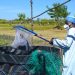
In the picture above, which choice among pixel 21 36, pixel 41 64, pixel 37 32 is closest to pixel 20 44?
pixel 21 36

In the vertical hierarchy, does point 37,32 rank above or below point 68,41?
below

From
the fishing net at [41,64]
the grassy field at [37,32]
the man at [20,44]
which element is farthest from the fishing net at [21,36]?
the grassy field at [37,32]

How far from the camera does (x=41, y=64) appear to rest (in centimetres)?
572

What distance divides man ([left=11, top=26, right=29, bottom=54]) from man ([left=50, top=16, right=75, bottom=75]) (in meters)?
0.87

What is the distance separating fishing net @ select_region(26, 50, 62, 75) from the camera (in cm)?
565

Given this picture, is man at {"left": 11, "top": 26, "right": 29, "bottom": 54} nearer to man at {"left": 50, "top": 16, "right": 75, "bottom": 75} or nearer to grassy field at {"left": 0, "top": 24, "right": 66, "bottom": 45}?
grassy field at {"left": 0, "top": 24, "right": 66, "bottom": 45}

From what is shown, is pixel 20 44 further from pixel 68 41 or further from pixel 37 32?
pixel 37 32

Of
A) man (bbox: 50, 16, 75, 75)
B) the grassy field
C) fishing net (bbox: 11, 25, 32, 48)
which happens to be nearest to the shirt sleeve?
man (bbox: 50, 16, 75, 75)

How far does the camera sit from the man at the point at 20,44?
6.28 metres

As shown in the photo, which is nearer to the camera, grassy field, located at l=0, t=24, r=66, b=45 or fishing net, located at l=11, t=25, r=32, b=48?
fishing net, located at l=11, t=25, r=32, b=48

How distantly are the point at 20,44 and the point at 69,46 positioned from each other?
1284 millimetres

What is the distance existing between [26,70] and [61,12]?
66.7m

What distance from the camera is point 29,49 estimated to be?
21.7ft

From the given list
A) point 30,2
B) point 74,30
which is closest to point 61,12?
point 30,2
